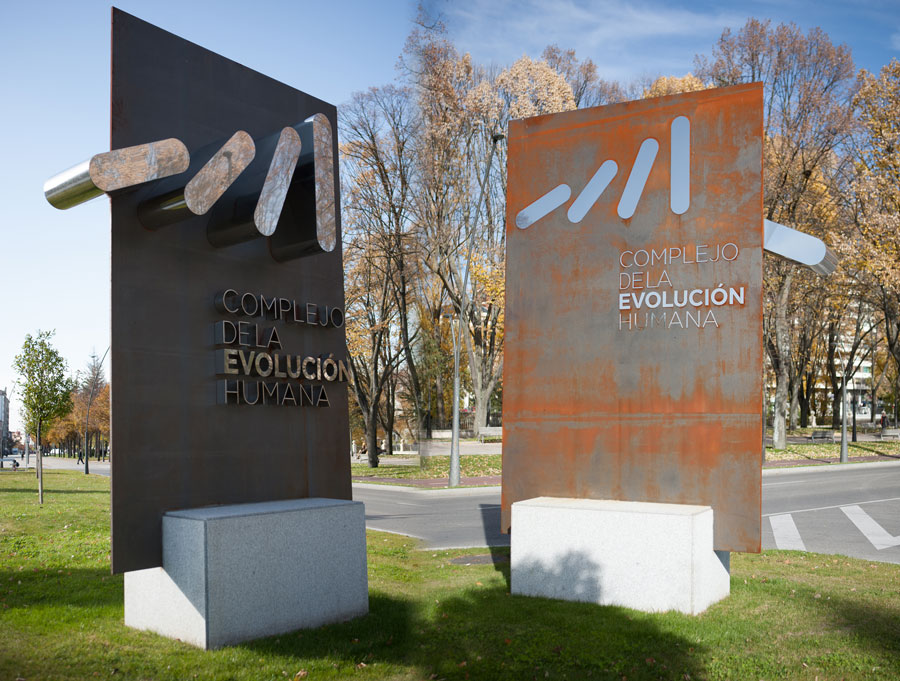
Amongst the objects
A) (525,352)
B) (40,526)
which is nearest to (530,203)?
(525,352)

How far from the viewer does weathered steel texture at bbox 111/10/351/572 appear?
704 centimetres

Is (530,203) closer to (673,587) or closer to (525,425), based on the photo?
(525,425)

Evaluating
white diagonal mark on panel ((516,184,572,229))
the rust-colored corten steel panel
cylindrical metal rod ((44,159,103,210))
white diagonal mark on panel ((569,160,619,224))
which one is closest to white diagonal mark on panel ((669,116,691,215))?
the rust-colored corten steel panel

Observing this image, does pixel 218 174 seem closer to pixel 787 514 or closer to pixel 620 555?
pixel 620 555

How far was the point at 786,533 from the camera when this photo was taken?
14383 millimetres

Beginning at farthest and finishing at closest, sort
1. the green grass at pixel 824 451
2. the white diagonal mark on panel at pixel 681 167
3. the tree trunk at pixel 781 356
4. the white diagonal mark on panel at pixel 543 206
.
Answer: the green grass at pixel 824 451, the tree trunk at pixel 781 356, the white diagonal mark on panel at pixel 543 206, the white diagonal mark on panel at pixel 681 167

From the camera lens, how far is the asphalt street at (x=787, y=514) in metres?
13.2

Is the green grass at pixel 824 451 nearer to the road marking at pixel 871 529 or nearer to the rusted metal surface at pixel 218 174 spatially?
the road marking at pixel 871 529

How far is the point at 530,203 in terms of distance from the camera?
10.2 metres

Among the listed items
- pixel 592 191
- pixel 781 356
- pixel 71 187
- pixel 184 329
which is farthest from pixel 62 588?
pixel 781 356

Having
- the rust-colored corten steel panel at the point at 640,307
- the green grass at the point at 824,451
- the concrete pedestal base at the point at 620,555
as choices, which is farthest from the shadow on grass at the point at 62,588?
the green grass at the point at 824,451

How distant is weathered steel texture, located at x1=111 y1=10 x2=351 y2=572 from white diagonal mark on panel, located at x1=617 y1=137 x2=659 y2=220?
11.6 ft

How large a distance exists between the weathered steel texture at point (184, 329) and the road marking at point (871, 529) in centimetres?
1005

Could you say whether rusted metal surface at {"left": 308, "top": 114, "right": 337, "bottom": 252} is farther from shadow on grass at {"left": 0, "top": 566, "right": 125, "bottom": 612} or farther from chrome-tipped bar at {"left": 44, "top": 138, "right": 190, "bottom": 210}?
shadow on grass at {"left": 0, "top": 566, "right": 125, "bottom": 612}
